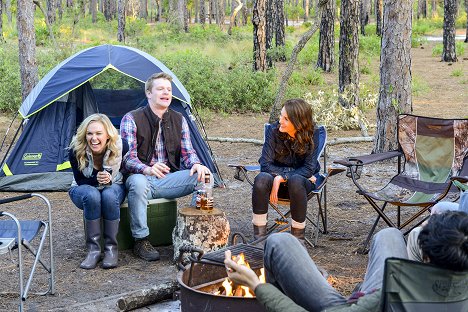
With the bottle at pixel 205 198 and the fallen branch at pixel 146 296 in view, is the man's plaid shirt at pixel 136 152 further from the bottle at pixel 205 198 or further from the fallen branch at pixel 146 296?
→ the fallen branch at pixel 146 296

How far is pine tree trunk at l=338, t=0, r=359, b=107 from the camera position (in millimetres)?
11570

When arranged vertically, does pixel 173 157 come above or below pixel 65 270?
above

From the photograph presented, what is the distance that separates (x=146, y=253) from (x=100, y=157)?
0.73m

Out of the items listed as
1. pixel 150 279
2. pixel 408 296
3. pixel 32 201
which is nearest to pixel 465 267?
pixel 408 296

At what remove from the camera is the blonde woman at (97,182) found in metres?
4.93

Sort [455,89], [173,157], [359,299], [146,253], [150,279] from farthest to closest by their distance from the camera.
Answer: [455,89] < [173,157] < [146,253] < [150,279] < [359,299]

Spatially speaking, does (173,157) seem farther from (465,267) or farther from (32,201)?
(465,267)

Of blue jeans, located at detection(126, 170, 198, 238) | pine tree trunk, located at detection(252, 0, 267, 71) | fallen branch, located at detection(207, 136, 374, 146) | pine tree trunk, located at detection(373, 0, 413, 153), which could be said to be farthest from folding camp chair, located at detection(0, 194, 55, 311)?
pine tree trunk, located at detection(252, 0, 267, 71)

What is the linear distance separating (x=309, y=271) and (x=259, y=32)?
11823 mm

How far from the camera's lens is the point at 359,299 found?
8.46ft

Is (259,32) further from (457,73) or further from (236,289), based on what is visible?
(236,289)

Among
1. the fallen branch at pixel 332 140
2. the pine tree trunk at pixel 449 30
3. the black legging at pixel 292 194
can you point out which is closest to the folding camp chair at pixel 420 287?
the black legging at pixel 292 194

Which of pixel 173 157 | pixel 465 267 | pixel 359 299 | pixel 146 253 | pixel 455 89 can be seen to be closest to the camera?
pixel 465 267

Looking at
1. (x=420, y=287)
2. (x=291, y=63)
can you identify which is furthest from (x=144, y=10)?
(x=420, y=287)
